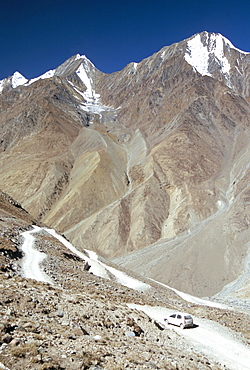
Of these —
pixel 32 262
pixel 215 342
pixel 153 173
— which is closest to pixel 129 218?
pixel 153 173

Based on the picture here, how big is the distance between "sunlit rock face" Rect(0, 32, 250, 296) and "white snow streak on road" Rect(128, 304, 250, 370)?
1049 inches

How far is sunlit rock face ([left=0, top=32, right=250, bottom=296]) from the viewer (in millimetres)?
60594

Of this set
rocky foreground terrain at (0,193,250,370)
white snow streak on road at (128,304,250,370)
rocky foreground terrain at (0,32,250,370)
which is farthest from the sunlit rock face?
rocky foreground terrain at (0,193,250,370)

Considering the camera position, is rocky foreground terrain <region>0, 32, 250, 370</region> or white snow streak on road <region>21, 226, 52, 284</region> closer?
rocky foreground terrain <region>0, 32, 250, 370</region>

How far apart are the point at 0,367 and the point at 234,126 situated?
136215 millimetres

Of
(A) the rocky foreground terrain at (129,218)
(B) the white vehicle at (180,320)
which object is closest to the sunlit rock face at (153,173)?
(A) the rocky foreground terrain at (129,218)

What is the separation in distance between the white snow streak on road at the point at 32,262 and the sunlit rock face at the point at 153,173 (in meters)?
28.2

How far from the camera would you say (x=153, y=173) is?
97.4 m

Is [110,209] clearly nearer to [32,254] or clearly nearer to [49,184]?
[49,184]

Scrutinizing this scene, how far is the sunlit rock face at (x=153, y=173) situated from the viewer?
60594mm

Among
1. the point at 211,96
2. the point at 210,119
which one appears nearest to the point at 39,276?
the point at 210,119

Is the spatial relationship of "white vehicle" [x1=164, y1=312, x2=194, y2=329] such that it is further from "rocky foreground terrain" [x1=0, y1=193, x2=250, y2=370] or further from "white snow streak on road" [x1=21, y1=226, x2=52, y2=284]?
"white snow streak on road" [x1=21, y1=226, x2=52, y2=284]

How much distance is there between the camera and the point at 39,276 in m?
16.1

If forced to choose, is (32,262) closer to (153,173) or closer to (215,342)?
(215,342)
